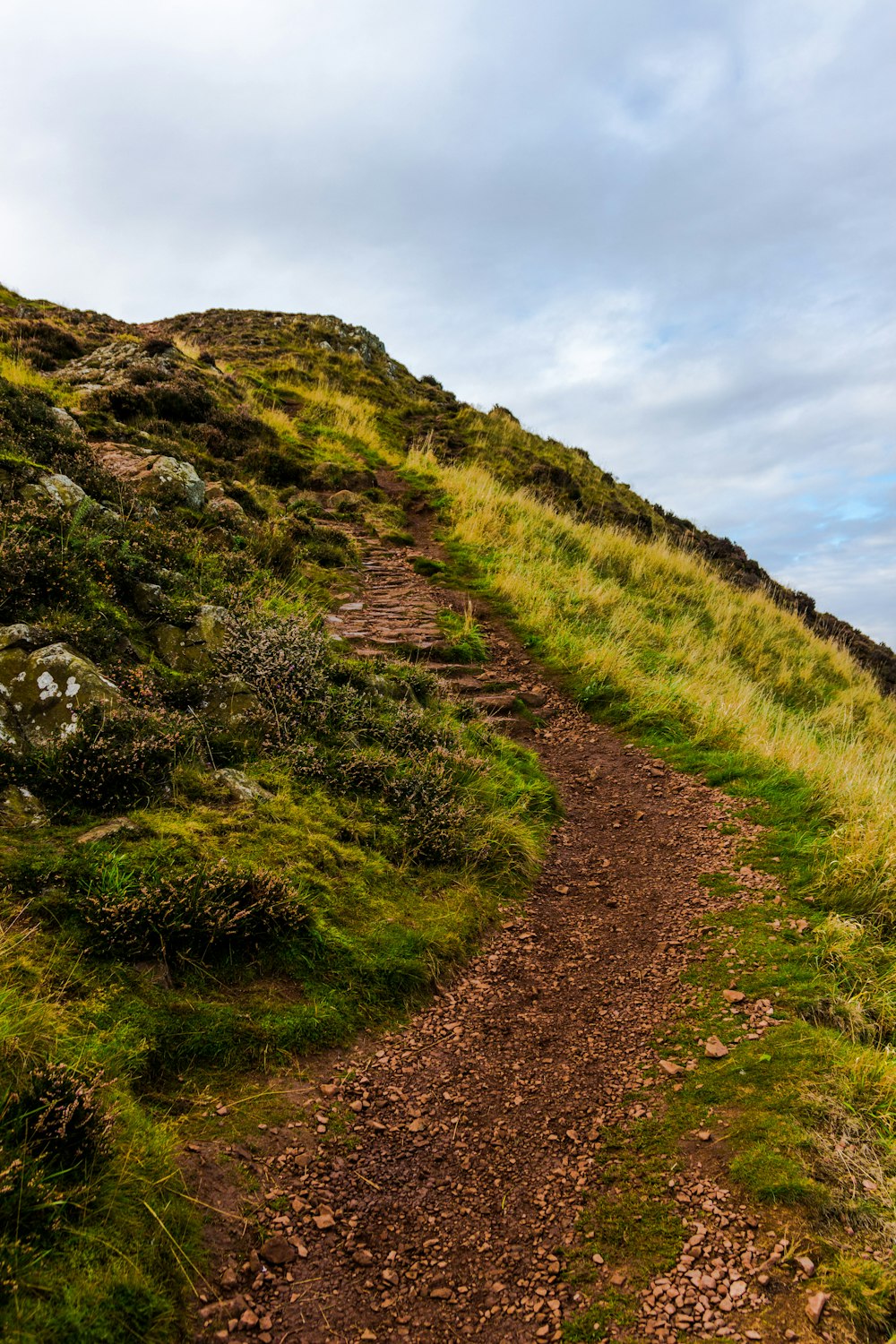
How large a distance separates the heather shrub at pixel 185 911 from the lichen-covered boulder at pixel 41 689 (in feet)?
3.63

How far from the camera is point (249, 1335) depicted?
238cm

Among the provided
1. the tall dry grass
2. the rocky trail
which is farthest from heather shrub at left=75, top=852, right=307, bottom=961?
the tall dry grass

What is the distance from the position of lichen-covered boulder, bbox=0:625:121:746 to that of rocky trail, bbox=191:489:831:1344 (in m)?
2.64

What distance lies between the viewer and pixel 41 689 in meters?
4.48

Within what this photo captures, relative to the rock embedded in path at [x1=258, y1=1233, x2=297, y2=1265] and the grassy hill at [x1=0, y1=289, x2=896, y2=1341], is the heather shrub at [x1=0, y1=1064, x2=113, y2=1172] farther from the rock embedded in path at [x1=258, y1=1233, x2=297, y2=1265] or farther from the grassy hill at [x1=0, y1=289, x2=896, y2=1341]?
the rock embedded in path at [x1=258, y1=1233, x2=297, y2=1265]

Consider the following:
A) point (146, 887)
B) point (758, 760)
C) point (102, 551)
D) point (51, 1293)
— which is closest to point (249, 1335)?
point (51, 1293)

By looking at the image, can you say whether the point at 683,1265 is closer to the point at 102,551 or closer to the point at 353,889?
the point at 353,889

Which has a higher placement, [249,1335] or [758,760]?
[758,760]

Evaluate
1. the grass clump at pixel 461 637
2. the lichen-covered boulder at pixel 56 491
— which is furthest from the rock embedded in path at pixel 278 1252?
the grass clump at pixel 461 637

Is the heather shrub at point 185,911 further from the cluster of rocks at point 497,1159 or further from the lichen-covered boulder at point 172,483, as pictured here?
the lichen-covered boulder at point 172,483

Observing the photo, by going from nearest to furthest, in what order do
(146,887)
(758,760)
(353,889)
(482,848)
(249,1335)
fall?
(249,1335)
(146,887)
(353,889)
(482,848)
(758,760)

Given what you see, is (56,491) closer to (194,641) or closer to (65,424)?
(194,641)

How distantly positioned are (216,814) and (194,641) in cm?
220

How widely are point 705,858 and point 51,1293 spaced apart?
5269mm
